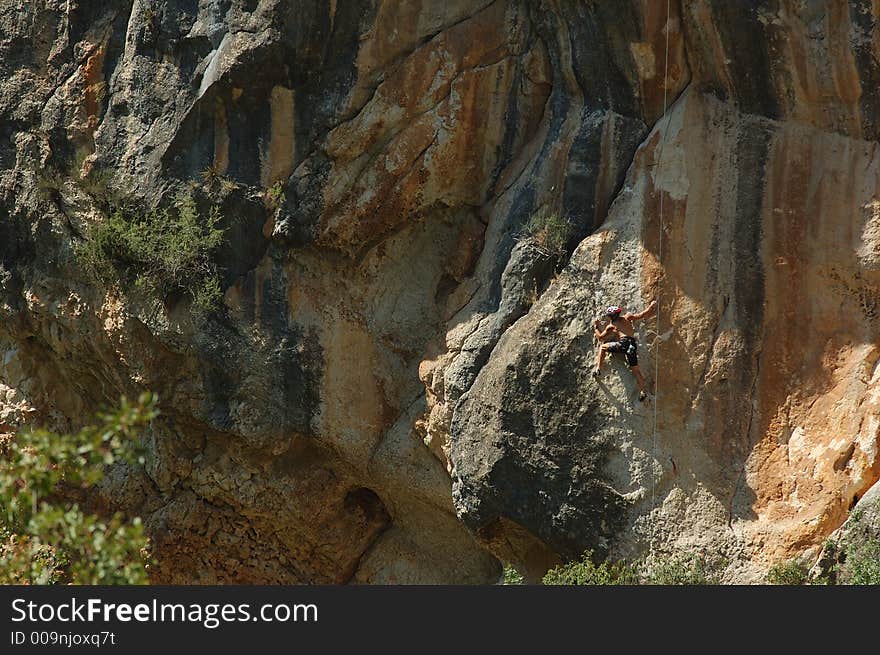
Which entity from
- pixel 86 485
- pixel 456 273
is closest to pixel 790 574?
pixel 456 273

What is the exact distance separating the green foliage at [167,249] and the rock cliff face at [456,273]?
0.23 metres

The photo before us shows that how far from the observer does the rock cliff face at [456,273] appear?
13758 millimetres

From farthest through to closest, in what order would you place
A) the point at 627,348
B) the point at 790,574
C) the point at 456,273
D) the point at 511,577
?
1. the point at 456,273
2. the point at 511,577
3. the point at 627,348
4. the point at 790,574

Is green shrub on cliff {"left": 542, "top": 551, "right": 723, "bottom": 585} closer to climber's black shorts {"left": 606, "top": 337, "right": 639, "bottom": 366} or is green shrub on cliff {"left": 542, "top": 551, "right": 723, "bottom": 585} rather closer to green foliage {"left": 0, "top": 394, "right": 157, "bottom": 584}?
climber's black shorts {"left": 606, "top": 337, "right": 639, "bottom": 366}

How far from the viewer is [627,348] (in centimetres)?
1411

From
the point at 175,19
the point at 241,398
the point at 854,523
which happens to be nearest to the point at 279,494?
the point at 241,398

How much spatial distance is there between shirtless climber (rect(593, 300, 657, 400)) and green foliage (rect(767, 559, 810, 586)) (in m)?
2.17

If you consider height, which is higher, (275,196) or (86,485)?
(275,196)

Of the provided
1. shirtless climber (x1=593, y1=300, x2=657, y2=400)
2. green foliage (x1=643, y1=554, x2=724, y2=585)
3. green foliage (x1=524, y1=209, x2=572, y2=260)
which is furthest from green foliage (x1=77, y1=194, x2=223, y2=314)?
green foliage (x1=643, y1=554, x2=724, y2=585)

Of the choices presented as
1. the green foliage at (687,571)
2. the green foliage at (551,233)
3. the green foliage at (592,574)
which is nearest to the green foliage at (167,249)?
the green foliage at (551,233)

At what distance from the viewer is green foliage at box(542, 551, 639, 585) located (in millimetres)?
14047

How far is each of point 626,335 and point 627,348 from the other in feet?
0.49

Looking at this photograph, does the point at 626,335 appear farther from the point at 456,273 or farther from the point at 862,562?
the point at 862,562

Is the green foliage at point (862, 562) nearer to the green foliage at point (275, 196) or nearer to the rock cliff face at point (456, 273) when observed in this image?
the rock cliff face at point (456, 273)
